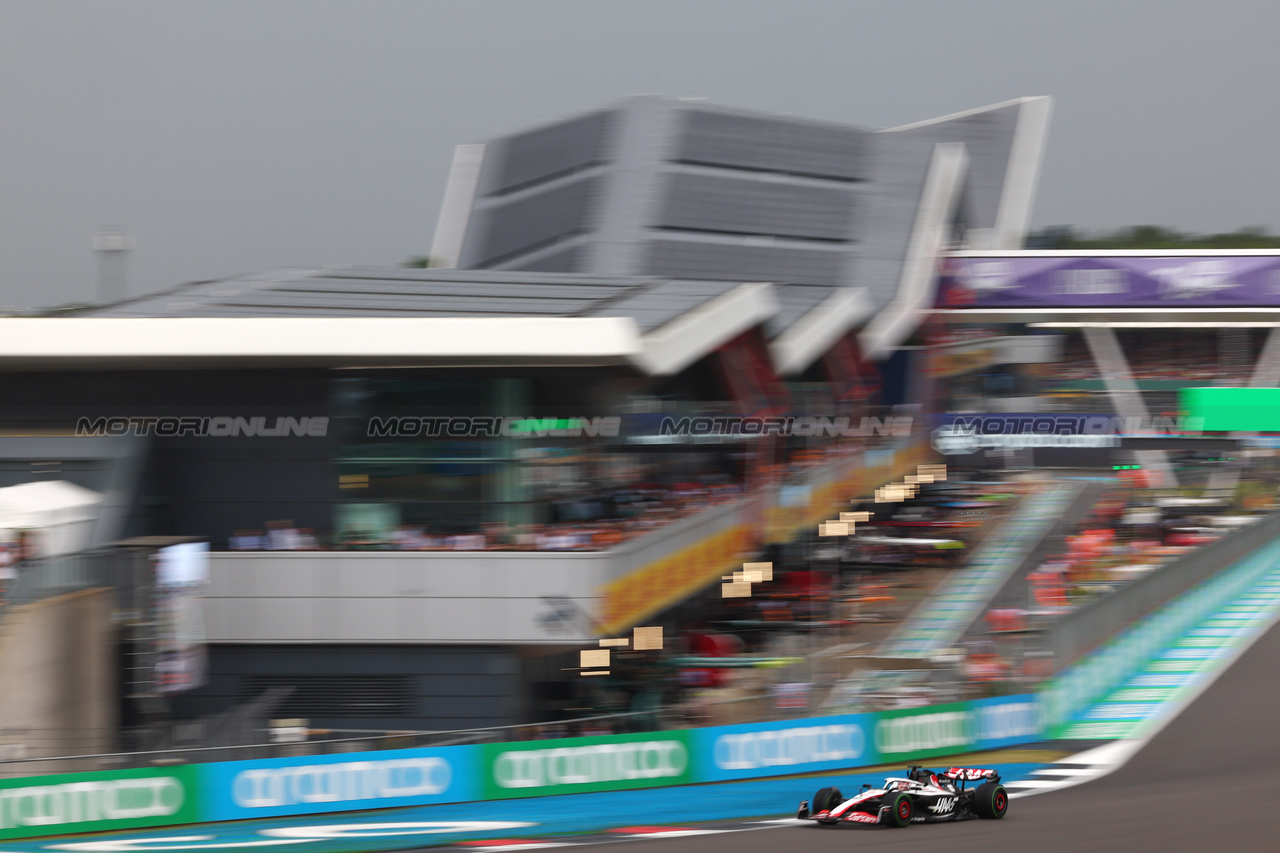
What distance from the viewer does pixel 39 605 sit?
611 inches

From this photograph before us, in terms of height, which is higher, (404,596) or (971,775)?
(404,596)

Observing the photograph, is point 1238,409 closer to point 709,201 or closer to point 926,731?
point 709,201

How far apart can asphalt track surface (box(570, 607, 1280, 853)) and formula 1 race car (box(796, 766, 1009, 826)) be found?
0.37 feet

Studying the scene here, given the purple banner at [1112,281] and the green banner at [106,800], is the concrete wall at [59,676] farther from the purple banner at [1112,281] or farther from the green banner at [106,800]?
the purple banner at [1112,281]

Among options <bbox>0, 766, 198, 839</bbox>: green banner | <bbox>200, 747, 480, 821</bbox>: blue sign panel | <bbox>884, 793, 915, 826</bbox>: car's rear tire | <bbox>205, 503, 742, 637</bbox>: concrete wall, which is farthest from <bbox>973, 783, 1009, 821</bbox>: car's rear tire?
<bbox>0, 766, 198, 839</bbox>: green banner

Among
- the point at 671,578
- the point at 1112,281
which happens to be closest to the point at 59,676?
the point at 671,578

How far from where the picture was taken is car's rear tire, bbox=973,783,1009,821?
12.4 m

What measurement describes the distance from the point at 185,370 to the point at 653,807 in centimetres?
969

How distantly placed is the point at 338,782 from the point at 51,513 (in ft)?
17.9

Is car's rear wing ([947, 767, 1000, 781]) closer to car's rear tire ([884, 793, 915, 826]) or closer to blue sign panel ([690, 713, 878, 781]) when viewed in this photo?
car's rear tire ([884, 793, 915, 826])

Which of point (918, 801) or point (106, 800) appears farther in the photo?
point (106, 800)

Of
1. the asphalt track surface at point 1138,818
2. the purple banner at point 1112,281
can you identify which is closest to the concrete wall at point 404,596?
the asphalt track surface at point 1138,818

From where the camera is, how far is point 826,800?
12.2 m

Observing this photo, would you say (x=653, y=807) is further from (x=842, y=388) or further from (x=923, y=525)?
(x=842, y=388)
